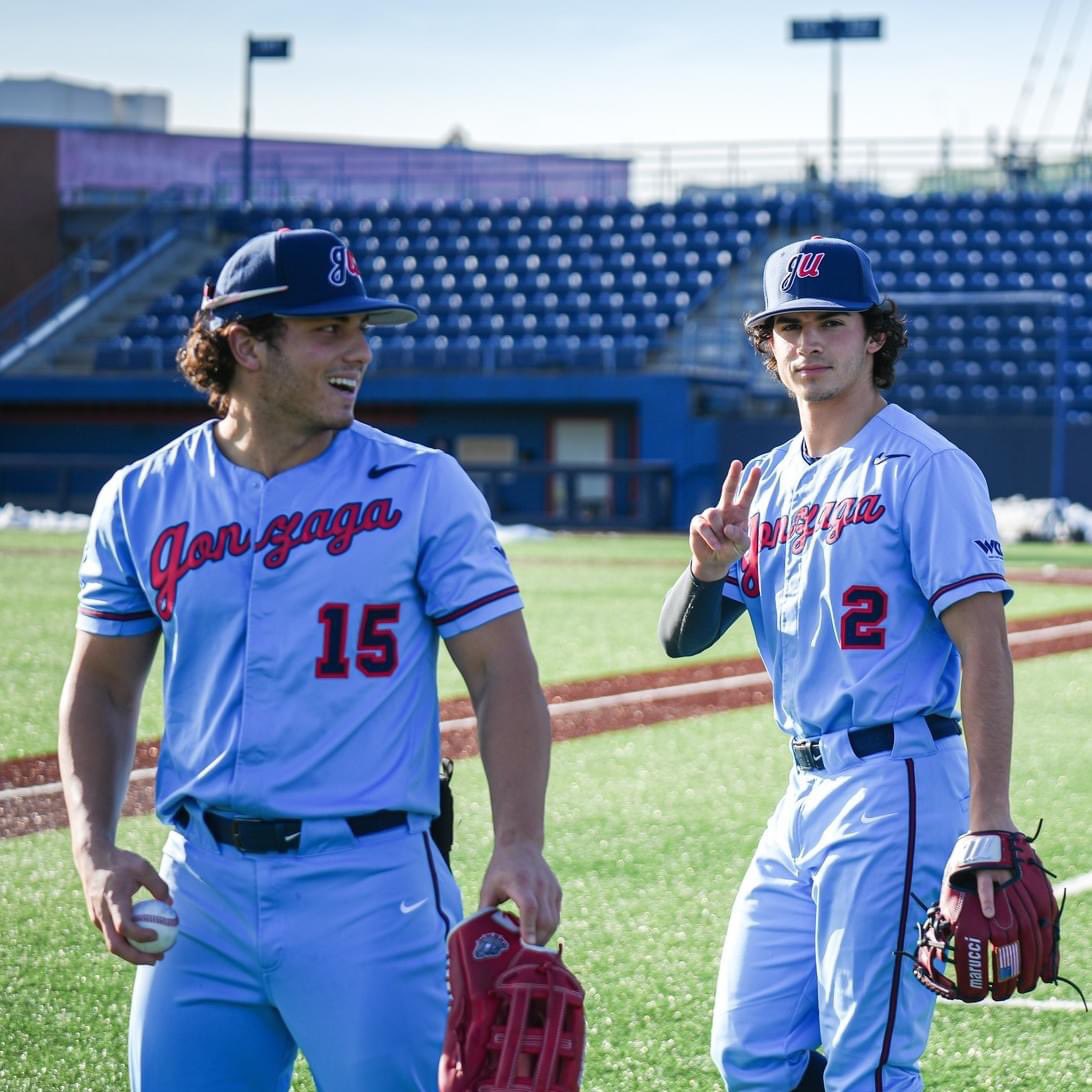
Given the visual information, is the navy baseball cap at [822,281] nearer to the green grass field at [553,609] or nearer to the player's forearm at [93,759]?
the player's forearm at [93,759]

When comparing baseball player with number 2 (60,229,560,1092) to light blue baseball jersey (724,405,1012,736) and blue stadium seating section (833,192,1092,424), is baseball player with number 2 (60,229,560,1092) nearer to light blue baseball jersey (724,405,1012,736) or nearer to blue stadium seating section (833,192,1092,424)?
light blue baseball jersey (724,405,1012,736)

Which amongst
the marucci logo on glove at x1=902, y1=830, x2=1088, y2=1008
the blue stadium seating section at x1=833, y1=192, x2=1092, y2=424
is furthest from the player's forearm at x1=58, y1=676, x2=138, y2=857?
the blue stadium seating section at x1=833, y1=192, x2=1092, y2=424

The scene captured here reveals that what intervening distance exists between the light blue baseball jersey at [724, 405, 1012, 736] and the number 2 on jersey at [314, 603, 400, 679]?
952 mm

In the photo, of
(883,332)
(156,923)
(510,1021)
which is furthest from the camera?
(883,332)

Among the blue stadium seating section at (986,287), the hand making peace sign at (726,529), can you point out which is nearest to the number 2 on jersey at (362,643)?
the hand making peace sign at (726,529)

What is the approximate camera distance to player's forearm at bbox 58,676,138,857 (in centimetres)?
280

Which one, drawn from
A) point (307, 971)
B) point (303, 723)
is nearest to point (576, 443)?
point (303, 723)

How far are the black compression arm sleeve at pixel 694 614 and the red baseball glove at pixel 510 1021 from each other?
1.16 meters

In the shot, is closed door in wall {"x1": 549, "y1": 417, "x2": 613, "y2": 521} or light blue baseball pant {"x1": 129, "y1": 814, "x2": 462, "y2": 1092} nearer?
light blue baseball pant {"x1": 129, "y1": 814, "x2": 462, "y2": 1092}

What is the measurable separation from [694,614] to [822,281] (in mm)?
697

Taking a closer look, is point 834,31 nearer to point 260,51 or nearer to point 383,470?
point 260,51

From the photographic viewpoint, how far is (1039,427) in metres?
24.7

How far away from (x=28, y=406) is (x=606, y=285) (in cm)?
980

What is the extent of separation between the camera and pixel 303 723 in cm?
272
